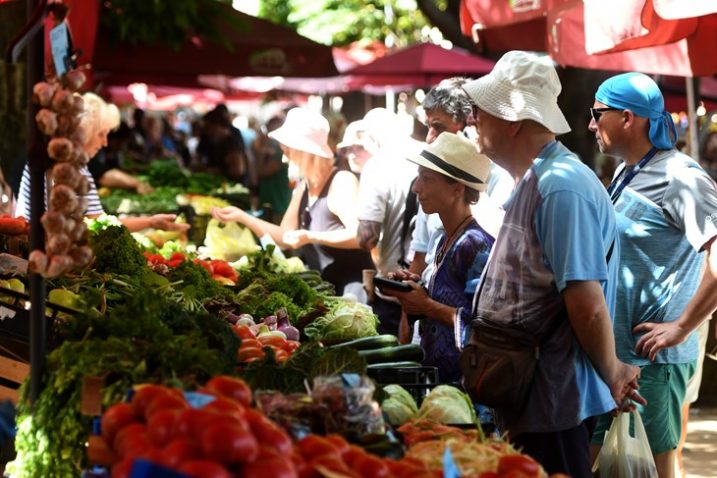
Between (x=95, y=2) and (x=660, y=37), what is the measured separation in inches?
198

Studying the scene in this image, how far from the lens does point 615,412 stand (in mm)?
4520

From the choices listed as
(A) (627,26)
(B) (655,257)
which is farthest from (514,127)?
(A) (627,26)

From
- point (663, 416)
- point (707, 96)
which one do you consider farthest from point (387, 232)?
point (707, 96)

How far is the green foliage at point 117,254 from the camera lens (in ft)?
20.4

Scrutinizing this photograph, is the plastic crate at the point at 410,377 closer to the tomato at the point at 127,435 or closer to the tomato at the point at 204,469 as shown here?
the tomato at the point at 127,435

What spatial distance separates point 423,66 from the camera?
17.2 m

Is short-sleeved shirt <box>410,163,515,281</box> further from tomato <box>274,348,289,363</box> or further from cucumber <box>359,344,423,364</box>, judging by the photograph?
tomato <box>274,348,289,363</box>

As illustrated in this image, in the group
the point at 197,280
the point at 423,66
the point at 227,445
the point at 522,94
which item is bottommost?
the point at 197,280

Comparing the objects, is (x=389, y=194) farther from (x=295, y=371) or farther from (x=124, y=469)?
(x=124, y=469)

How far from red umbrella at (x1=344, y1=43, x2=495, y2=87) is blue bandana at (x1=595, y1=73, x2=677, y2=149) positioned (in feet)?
37.3

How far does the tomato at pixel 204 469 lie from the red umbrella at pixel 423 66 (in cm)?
1435

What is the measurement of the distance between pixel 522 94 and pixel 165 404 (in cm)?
198

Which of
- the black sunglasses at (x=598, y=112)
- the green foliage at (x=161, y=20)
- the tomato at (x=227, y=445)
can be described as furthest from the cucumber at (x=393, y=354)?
the green foliage at (x=161, y=20)

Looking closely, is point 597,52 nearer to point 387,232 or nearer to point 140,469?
point 387,232
